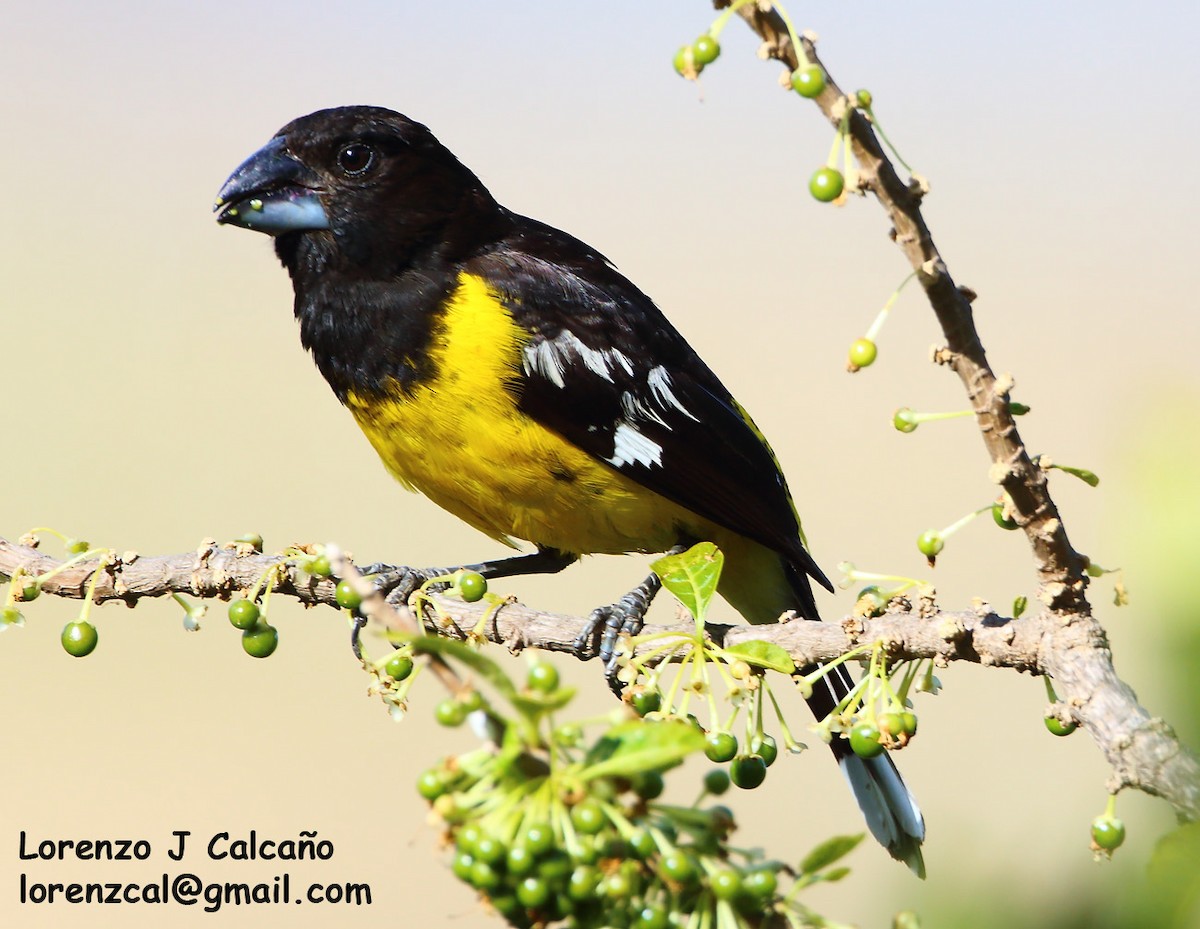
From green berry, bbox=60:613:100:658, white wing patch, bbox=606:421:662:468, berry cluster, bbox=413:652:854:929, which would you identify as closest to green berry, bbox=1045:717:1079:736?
berry cluster, bbox=413:652:854:929

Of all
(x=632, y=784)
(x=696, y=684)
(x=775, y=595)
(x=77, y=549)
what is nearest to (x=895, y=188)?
A: (x=632, y=784)

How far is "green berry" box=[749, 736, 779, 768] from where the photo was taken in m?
1.91

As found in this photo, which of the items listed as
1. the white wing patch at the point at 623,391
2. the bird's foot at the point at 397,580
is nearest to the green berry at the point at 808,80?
the white wing patch at the point at 623,391

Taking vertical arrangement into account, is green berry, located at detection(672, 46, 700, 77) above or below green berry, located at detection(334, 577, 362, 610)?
below

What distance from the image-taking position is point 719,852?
1.09 m

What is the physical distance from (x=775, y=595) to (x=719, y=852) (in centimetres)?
295

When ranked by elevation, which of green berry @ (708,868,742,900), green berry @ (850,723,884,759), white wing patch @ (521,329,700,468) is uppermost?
white wing patch @ (521,329,700,468)

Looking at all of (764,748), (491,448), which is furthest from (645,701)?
(491,448)

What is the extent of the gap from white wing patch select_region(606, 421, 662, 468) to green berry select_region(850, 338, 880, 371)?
1994mm

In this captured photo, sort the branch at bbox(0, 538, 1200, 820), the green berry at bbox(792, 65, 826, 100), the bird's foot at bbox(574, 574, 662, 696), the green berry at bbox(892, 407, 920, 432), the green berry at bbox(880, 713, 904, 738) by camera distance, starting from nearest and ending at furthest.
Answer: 1. the green berry at bbox(792, 65, 826, 100)
2. the branch at bbox(0, 538, 1200, 820)
3. the green berry at bbox(892, 407, 920, 432)
4. the green berry at bbox(880, 713, 904, 738)
5. the bird's foot at bbox(574, 574, 662, 696)

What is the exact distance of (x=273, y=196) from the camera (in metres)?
3.61

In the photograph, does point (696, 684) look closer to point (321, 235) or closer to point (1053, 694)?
point (1053, 694)

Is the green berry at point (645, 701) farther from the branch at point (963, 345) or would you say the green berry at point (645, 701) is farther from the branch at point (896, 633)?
the branch at point (963, 345)

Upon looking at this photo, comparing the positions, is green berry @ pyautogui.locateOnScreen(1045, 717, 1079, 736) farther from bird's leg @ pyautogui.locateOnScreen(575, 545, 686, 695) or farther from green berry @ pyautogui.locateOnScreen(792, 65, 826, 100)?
bird's leg @ pyautogui.locateOnScreen(575, 545, 686, 695)
